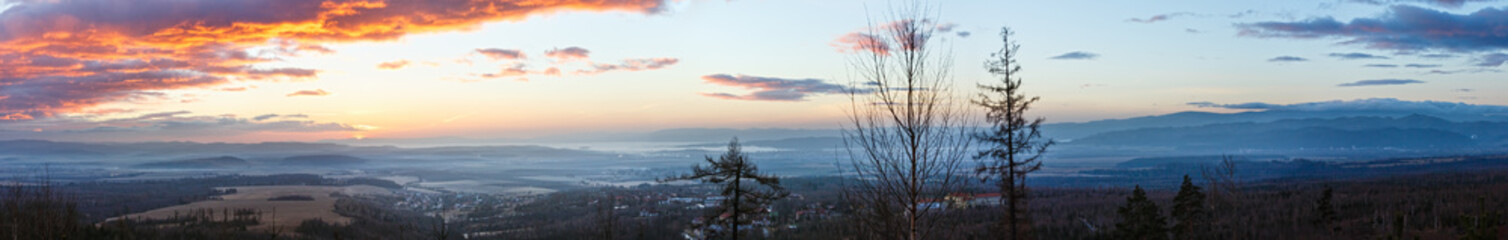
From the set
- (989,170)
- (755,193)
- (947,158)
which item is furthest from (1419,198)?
(947,158)

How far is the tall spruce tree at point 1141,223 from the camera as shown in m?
28.5

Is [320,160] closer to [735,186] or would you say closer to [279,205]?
[279,205]

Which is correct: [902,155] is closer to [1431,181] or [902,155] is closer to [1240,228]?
[1240,228]

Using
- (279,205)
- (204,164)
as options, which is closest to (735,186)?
(279,205)

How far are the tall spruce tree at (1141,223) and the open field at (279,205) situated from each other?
164 ft

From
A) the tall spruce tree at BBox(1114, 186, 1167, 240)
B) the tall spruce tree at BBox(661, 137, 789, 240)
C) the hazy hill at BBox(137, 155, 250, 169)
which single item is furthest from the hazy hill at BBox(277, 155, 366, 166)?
the tall spruce tree at BBox(661, 137, 789, 240)

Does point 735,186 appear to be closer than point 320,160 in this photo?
Yes

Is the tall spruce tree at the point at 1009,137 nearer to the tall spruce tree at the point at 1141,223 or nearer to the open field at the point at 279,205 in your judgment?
the tall spruce tree at the point at 1141,223

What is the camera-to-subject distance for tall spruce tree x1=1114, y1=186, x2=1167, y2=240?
2847 cm

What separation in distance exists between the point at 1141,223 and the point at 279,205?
81.6 meters

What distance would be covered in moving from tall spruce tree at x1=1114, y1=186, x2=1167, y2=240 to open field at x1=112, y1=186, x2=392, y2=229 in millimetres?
50108

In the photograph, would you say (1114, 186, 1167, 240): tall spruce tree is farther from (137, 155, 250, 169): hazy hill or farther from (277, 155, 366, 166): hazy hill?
(137, 155, 250, 169): hazy hill

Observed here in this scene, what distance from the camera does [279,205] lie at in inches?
3130

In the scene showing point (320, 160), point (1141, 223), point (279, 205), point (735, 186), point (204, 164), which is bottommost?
point (279, 205)
